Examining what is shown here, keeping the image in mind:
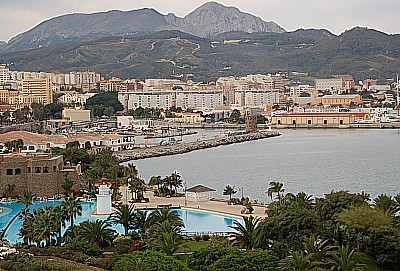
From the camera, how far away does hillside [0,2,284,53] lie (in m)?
163

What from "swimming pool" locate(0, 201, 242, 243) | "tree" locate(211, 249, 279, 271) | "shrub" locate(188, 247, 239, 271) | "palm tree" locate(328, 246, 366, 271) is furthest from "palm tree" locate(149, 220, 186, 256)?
"swimming pool" locate(0, 201, 242, 243)

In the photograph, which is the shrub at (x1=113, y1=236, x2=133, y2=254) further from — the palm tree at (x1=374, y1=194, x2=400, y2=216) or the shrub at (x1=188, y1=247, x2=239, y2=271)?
the palm tree at (x1=374, y1=194, x2=400, y2=216)

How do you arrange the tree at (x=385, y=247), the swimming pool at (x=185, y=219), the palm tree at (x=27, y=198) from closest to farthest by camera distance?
1. the tree at (x=385, y=247)
2. the swimming pool at (x=185, y=219)
3. the palm tree at (x=27, y=198)

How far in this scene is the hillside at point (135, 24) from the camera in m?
163

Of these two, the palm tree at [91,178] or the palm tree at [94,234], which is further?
the palm tree at [91,178]

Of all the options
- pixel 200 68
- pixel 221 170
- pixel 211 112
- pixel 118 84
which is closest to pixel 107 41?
pixel 200 68

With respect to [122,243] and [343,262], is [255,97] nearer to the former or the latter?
[122,243]

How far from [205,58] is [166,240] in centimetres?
8626

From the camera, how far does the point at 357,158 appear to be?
23453 millimetres

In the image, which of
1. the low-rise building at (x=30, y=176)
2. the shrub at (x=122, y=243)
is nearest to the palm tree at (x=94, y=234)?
the shrub at (x=122, y=243)

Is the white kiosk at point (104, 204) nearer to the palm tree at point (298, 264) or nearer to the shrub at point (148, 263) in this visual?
the shrub at point (148, 263)

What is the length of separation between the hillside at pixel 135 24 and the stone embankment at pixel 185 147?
12652 centimetres

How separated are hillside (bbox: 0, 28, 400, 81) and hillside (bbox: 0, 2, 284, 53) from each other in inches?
2279

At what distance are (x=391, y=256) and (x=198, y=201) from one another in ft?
18.7
